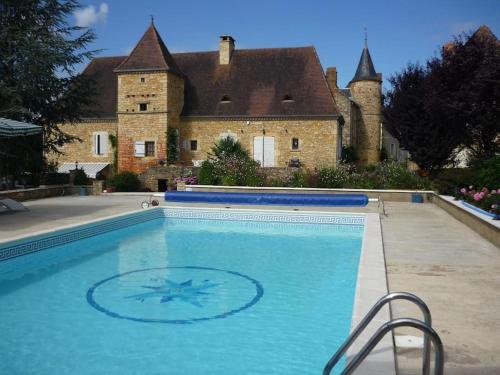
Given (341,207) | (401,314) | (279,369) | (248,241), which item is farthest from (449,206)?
(279,369)

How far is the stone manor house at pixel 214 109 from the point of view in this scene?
29.3m

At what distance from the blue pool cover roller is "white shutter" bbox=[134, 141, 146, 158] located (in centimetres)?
1356

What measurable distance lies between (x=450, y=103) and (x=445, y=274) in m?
13.1

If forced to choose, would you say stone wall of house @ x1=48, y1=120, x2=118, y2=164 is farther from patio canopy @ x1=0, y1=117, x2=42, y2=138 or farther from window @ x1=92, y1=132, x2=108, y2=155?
patio canopy @ x1=0, y1=117, x2=42, y2=138

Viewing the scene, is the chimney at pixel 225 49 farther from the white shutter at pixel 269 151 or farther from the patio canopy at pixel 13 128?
the patio canopy at pixel 13 128

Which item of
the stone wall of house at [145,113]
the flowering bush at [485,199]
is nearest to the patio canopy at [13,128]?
the flowering bush at [485,199]

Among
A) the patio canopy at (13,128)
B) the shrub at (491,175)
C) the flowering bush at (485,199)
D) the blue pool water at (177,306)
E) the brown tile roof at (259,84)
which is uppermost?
the brown tile roof at (259,84)

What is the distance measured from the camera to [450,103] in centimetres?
1788

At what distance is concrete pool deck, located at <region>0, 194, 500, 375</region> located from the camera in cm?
402

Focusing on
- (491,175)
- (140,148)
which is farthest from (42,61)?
(491,175)

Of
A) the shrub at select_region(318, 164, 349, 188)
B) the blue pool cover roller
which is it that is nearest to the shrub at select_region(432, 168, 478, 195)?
the blue pool cover roller

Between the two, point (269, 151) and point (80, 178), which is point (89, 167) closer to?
point (80, 178)

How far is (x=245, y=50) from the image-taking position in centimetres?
3312

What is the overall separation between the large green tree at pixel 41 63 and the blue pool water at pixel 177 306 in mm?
12647
